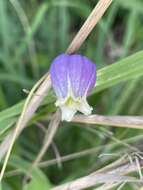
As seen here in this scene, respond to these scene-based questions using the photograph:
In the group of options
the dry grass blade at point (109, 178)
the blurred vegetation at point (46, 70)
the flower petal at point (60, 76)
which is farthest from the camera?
the blurred vegetation at point (46, 70)

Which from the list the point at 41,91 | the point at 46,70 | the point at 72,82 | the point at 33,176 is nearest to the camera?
the point at 72,82

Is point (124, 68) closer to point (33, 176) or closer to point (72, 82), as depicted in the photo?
point (72, 82)

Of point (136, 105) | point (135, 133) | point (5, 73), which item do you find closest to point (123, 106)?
point (136, 105)

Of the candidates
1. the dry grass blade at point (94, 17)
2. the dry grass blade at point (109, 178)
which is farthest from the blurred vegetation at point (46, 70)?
the dry grass blade at point (94, 17)

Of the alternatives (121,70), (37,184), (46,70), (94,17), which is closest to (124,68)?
(121,70)

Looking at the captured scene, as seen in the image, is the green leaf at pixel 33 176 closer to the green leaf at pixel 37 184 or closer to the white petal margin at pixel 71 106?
the green leaf at pixel 37 184

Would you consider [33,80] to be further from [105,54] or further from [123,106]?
[105,54]
